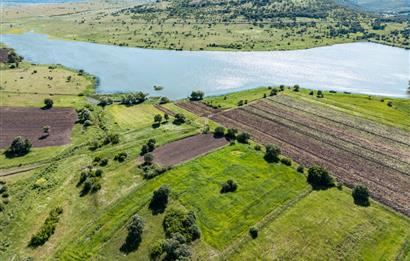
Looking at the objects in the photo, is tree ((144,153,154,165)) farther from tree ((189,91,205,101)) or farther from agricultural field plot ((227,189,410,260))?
tree ((189,91,205,101))

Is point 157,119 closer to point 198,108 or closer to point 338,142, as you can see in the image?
point 198,108

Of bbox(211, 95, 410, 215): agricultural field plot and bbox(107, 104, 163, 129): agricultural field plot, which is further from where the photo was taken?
bbox(107, 104, 163, 129): agricultural field plot

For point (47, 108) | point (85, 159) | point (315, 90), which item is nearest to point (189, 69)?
point (315, 90)

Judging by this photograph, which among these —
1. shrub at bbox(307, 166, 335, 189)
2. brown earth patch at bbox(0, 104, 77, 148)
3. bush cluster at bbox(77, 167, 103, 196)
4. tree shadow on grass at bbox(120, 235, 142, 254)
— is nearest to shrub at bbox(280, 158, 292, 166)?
shrub at bbox(307, 166, 335, 189)

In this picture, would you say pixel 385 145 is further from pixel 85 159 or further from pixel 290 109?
pixel 85 159

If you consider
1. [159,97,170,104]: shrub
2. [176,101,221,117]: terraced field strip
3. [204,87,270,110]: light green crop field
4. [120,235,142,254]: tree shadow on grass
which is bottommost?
[120,235,142,254]: tree shadow on grass

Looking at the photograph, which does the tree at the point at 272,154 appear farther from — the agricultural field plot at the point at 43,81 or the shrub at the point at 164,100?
the agricultural field plot at the point at 43,81
